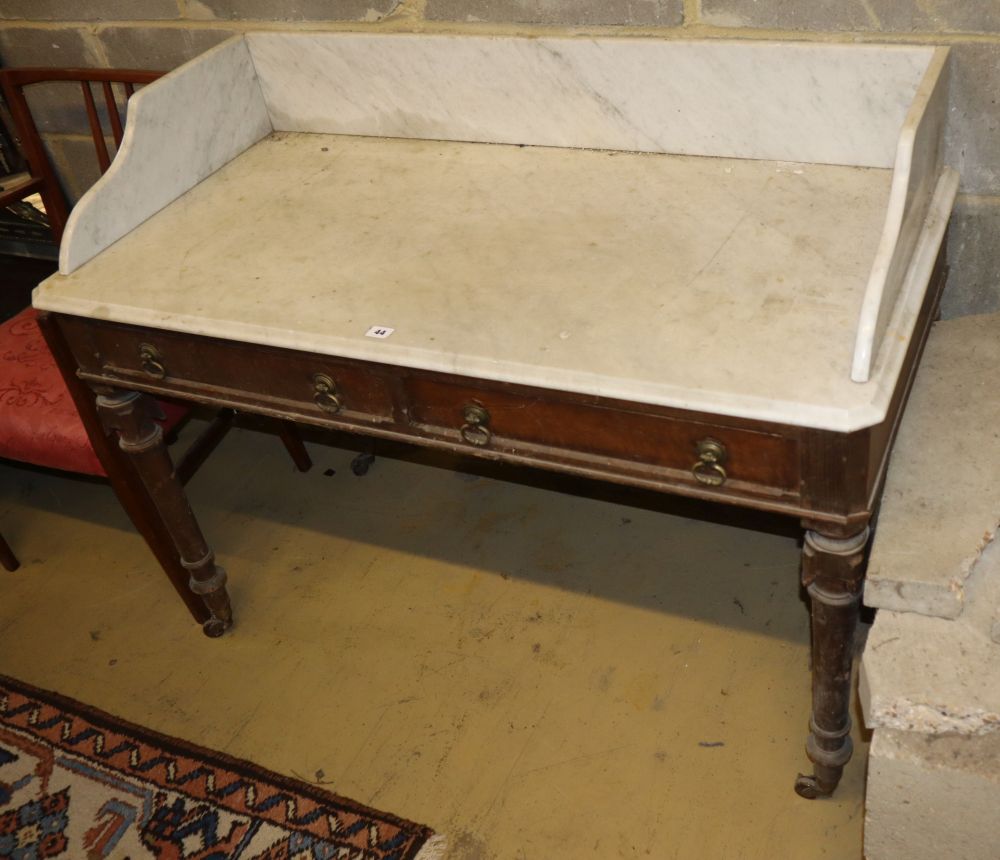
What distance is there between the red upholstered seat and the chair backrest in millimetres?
382

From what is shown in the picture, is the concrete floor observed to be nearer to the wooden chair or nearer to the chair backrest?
the wooden chair

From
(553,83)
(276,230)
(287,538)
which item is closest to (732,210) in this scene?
(553,83)

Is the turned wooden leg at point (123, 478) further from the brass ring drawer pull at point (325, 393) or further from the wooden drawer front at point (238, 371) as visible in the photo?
the brass ring drawer pull at point (325, 393)

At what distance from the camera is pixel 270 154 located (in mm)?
2080

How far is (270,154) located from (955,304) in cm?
127

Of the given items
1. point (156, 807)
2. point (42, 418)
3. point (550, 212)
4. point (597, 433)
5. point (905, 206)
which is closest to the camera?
point (905, 206)

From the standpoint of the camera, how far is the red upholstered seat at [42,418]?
2068 mm

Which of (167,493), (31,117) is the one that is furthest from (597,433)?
(31,117)

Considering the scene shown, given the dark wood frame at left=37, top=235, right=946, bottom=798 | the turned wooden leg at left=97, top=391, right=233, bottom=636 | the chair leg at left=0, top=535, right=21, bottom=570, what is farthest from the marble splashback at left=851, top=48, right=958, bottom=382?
the chair leg at left=0, top=535, right=21, bottom=570

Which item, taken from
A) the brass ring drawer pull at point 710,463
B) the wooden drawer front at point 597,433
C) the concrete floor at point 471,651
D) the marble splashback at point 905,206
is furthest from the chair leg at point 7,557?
the marble splashback at point 905,206

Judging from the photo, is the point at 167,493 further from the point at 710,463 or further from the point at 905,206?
the point at 905,206

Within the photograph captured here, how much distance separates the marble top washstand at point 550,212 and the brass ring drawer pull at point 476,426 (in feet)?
0.33

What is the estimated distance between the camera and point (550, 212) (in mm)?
1730

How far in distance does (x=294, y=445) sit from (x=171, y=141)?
830 mm
